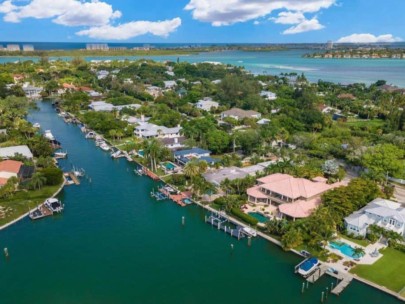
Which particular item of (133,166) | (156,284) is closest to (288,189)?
(156,284)

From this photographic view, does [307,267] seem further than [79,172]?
No

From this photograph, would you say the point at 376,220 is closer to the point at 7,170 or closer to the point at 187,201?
the point at 187,201

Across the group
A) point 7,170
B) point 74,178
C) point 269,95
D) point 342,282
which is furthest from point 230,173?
point 269,95

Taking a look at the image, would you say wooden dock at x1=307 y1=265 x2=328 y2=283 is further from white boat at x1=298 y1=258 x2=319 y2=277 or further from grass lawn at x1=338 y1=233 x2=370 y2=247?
grass lawn at x1=338 y1=233 x2=370 y2=247

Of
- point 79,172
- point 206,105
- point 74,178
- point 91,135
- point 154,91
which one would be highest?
point 154,91

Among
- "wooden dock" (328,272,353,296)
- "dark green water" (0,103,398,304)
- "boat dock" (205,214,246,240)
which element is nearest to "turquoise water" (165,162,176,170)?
"dark green water" (0,103,398,304)

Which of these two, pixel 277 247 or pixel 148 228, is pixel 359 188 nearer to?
pixel 277 247
